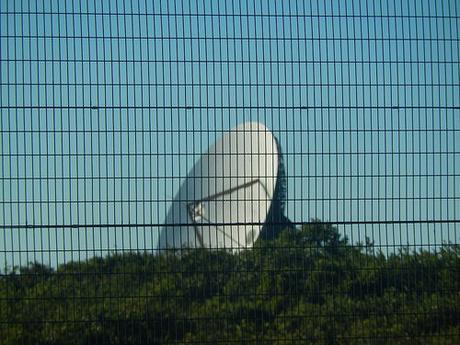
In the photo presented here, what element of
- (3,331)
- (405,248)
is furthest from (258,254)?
(3,331)

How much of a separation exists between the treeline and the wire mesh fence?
0.05ft

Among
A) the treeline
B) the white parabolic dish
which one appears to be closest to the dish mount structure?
the white parabolic dish

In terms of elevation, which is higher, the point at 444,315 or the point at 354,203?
the point at 354,203

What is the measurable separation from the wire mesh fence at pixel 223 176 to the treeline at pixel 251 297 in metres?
0.02

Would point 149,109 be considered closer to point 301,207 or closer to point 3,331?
point 301,207

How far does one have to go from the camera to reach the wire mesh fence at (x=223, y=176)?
7.07 meters

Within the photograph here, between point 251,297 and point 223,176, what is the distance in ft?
3.92

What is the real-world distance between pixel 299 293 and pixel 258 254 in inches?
21.7

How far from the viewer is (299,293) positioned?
724 centimetres

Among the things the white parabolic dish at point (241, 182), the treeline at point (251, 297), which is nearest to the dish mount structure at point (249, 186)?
the white parabolic dish at point (241, 182)

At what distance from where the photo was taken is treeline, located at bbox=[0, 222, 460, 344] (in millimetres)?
7094

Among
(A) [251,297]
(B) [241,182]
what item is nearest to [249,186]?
(B) [241,182]

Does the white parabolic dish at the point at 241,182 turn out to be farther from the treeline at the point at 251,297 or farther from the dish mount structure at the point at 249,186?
the treeline at the point at 251,297

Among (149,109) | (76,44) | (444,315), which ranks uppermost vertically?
(76,44)
